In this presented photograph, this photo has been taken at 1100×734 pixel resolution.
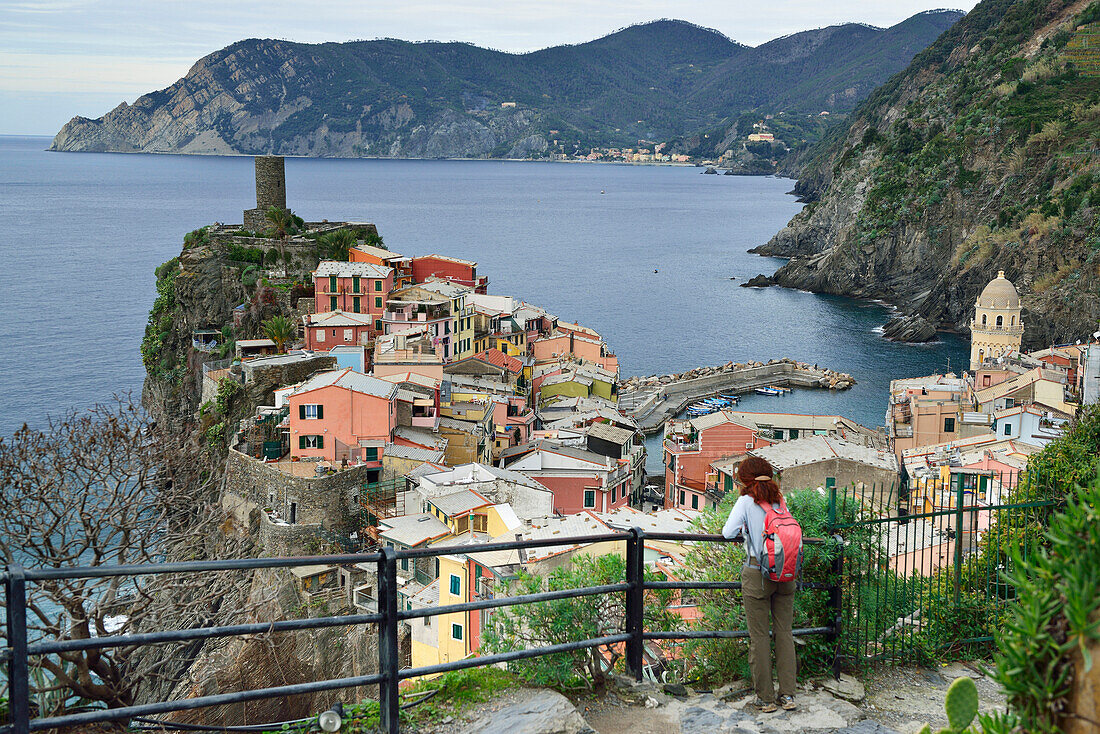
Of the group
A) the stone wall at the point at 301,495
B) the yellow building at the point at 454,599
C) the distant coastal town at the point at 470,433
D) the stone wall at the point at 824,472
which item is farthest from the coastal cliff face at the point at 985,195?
the yellow building at the point at 454,599

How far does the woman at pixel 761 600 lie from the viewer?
15.2 feet

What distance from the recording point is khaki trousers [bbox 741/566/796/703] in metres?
4.63

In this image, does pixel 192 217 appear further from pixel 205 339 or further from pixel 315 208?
pixel 205 339

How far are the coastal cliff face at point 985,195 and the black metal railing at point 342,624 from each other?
64267 mm

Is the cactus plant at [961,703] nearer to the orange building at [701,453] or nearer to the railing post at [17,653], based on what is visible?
the railing post at [17,653]

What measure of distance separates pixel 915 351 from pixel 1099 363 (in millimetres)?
39759

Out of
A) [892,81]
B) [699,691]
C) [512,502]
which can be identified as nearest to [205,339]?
[512,502]

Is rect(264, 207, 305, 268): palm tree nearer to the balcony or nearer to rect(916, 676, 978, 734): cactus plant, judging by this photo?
the balcony

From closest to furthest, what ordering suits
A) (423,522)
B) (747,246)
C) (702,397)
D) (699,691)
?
1. (699,691)
2. (423,522)
3. (702,397)
4. (747,246)

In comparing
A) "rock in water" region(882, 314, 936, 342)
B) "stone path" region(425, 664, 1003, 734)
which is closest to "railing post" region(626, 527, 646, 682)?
"stone path" region(425, 664, 1003, 734)

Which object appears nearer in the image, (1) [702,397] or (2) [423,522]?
(2) [423,522]

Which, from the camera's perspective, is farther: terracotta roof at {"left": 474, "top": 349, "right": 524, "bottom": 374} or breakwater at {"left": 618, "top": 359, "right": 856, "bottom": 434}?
breakwater at {"left": 618, "top": 359, "right": 856, "bottom": 434}

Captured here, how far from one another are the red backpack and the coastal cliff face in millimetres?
63986

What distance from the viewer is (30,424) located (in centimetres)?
3888
